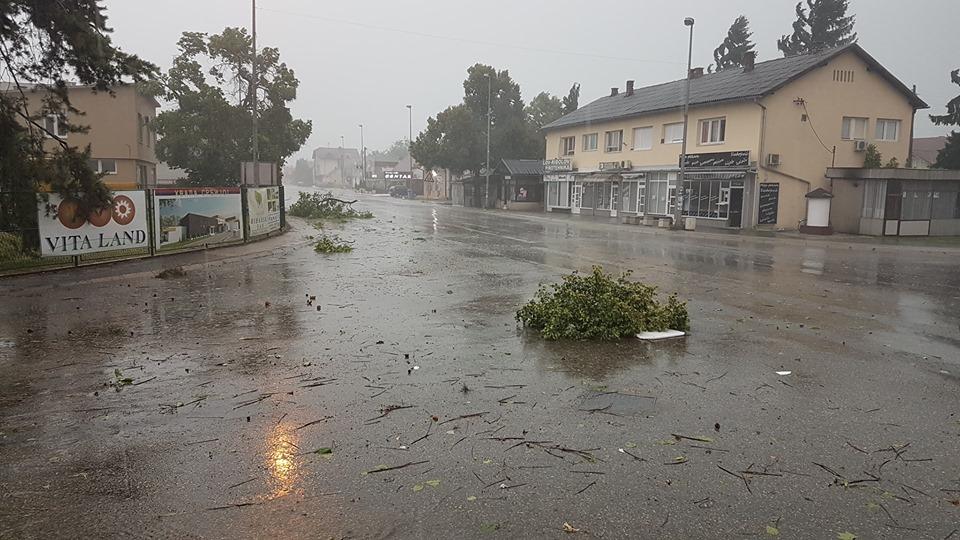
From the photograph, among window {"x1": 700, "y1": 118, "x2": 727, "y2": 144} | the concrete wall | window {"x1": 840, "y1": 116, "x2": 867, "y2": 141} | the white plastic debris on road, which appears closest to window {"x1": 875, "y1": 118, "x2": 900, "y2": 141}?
window {"x1": 840, "y1": 116, "x2": 867, "y2": 141}

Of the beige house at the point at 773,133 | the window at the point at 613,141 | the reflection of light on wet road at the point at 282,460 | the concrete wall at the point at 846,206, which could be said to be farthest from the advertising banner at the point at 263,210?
the window at the point at 613,141

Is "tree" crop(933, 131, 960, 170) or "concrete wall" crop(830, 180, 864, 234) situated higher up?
"tree" crop(933, 131, 960, 170)

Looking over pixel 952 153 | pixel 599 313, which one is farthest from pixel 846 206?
pixel 599 313

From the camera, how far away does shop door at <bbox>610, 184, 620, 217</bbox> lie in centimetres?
4476

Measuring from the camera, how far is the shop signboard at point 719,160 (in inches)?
1300

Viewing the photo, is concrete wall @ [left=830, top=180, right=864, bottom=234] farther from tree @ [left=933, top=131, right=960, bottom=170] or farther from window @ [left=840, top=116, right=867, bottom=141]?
tree @ [left=933, top=131, right=960, bottom=170]

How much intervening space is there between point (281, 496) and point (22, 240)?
44.6 ft

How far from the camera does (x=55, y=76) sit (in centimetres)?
1258

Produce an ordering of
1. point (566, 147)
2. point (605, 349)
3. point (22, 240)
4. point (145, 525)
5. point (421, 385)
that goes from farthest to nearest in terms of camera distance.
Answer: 1. point (566, 147)
2. point (22, 240)
3. point (605, 349)
4. point (421, 385)
5. point (145, 525)

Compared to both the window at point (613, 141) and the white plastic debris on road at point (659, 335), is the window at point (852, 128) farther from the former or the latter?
the white plastic debris on road at point (659, 335)

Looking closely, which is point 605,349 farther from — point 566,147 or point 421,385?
point 566,147

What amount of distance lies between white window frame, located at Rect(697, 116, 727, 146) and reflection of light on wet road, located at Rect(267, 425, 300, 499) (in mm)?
33732

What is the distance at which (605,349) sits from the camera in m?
8.43

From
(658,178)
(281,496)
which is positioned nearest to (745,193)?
(658,178)
